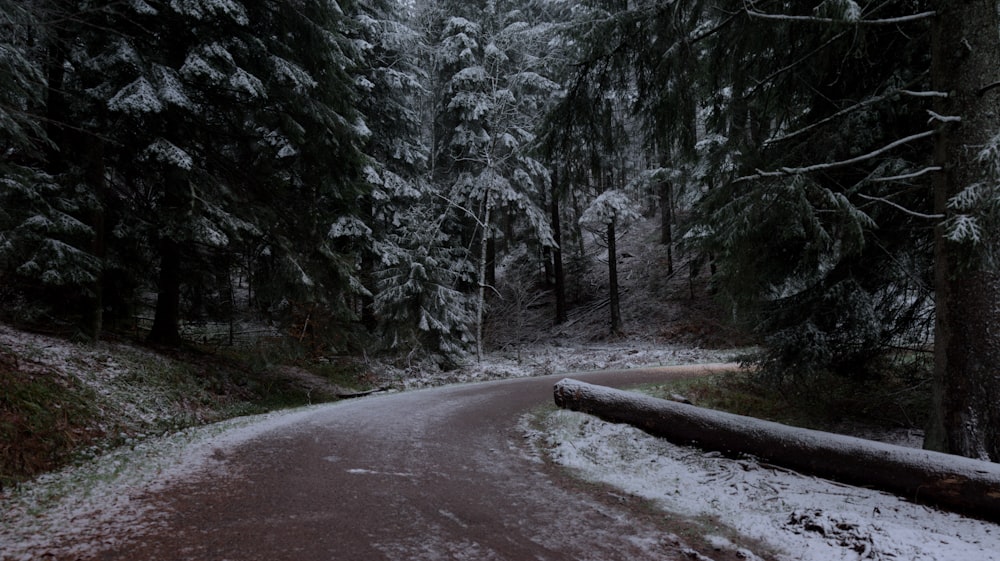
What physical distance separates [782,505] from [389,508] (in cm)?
352

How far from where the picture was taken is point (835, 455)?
4.71 metres

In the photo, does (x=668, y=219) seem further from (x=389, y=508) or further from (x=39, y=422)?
(x=39, y=422)

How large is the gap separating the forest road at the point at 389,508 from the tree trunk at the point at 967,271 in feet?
10.8

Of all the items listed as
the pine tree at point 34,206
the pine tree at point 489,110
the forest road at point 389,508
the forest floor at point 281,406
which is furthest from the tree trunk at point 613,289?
the pine tree at point 34,206

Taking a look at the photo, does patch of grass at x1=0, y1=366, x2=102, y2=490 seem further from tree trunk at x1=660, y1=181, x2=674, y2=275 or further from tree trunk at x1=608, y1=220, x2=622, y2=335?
tree trunk at x1=660, y1=181, x2=674, y2=275

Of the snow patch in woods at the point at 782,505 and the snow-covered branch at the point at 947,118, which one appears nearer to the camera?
the snow patch in woods at the point at 782,505

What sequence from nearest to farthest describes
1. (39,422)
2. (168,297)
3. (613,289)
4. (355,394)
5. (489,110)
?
(39,422), (168,297), (355,394), (489,110), (613,289)

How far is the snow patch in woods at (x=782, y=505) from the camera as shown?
11.4 feet

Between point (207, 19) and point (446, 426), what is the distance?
8.72m

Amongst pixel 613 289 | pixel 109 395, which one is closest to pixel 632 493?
pixel 109 395

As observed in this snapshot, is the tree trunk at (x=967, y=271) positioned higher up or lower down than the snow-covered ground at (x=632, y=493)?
higher up

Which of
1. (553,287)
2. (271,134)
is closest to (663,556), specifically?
(271,134)

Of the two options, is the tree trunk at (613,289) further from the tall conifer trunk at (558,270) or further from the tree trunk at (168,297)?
the tree trunk at (168,297)

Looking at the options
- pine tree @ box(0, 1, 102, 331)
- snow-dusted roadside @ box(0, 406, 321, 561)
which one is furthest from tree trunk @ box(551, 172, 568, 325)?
snow-dusted roadside @ box(0, 406, 321, 561)
